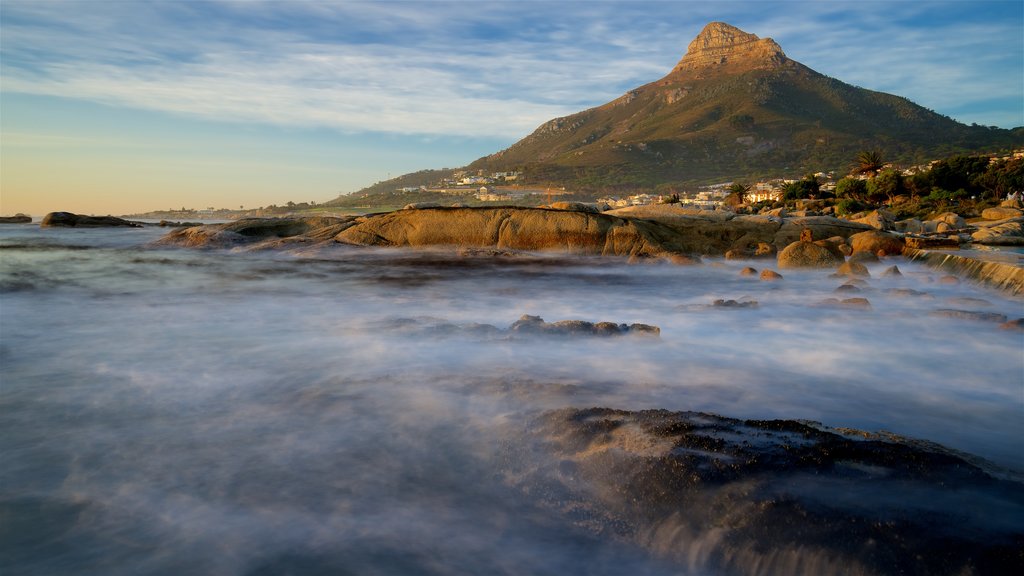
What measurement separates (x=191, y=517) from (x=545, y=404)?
2807 mm

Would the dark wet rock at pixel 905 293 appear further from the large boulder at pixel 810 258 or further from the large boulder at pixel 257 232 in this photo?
the large boulder at pixel 257 232

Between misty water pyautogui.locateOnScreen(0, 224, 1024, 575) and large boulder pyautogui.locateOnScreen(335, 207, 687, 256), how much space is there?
7.70 meters

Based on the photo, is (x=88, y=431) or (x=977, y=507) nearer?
(x=977, y=507)

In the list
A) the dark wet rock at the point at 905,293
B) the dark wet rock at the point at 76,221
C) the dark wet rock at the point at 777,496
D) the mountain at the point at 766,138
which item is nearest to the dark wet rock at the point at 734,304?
the dark wet rock at the point at 905,293

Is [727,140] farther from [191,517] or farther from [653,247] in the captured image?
[191,517]

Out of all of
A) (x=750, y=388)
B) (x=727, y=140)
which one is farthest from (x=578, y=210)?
(x=727, y=140)

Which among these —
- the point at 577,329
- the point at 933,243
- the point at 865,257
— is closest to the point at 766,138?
the point at 933,243

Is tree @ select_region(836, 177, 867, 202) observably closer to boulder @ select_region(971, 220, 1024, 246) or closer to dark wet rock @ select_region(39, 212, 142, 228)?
boulder @ select_region(971, 220, 1024, 246)

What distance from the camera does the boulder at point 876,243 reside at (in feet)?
63.4

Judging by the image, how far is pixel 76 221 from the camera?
130ft

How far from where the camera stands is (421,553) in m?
3.12

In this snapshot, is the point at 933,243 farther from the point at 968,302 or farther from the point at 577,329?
the point at 577,329

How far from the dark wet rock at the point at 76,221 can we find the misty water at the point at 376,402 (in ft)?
107

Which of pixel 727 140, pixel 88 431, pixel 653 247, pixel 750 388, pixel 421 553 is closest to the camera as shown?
pixel 421 553
